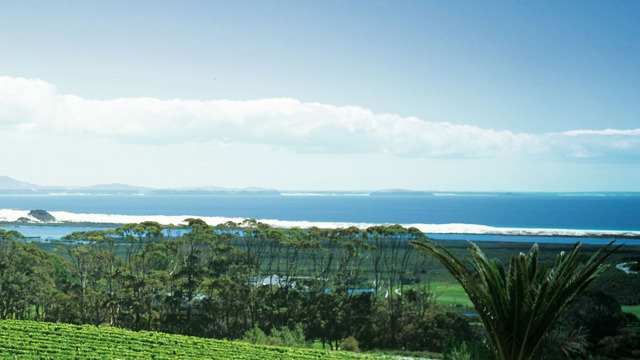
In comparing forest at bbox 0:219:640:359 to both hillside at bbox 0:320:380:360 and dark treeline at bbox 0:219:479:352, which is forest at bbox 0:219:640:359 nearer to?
dark treeline at bbox 0:219:479:352

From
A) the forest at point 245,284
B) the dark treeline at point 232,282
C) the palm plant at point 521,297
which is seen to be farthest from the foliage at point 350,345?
the palm plant at point 521,297

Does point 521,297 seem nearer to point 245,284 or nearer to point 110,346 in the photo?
point 110,346

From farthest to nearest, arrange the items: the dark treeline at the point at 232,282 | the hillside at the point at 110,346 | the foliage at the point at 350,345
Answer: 1. the dark treeline at the point at 232,282
2. the foliage at the point at 350,345
3. the hillside at the point at 110,346

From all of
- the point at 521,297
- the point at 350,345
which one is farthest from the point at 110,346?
the point at 350,345

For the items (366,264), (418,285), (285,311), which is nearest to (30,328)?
(285,311)

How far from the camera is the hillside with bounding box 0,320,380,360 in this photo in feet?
44.5

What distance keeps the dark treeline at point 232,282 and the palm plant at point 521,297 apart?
657 inches

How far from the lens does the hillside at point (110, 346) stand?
13562 mm

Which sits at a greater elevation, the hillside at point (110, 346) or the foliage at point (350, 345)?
the hillside at point (110, 346)

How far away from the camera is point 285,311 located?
26.0 meters

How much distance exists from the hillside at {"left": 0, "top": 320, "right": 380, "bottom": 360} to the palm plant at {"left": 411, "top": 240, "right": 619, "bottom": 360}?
26.1 ft

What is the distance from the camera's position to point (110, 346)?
14711 mm

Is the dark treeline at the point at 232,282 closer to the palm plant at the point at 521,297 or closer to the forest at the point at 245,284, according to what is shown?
the forest at the point at 245,284

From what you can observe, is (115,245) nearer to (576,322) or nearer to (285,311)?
(285,311)
